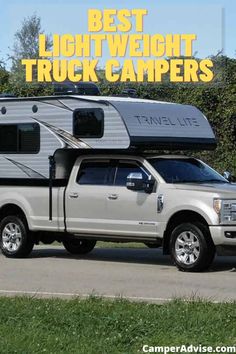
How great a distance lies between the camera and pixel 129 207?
13.2 m

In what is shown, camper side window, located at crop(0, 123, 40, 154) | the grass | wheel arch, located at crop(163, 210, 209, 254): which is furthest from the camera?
camper side window, located at crop(0, 123, 40, 154)

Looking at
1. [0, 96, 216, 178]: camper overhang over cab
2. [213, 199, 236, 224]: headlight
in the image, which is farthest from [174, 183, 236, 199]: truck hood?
[0, 96, 216, 178]: camper overhang over cab

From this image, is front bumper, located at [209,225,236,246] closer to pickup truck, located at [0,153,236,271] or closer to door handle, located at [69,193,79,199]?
pickup truck, located at [0,153,236,271]

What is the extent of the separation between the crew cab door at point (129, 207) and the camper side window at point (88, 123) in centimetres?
68

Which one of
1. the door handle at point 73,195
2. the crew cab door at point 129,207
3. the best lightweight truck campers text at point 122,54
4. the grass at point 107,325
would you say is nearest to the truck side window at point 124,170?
the crew cab door at point 129,207

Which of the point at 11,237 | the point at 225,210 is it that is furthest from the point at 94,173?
the point at 225,210

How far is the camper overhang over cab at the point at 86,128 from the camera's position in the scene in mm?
13258

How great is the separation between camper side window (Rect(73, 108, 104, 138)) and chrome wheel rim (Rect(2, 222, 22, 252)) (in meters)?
2.28

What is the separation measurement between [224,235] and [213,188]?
83 centimetres

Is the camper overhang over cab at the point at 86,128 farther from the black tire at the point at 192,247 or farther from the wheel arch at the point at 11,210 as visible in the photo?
the black tire at the point at 192,247

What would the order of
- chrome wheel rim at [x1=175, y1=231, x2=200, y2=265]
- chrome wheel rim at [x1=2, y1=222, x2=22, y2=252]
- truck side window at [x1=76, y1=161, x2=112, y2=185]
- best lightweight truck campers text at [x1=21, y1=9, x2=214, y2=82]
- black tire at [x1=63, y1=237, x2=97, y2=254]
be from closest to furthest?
chrome wheel rim at [x1=175, y1=231, x2=200, y2=265]
truck side window at [x1=76, y1=161, x2=112, y2=185]
chrome wheel rim at [x1=2, y1=222, x2=22, y2=252]
black tire at [x1=63, y1=237, x2=97, y2=254]
best lightweight truck campers text at [x1=21, y1=9, x2=214, y2=82]

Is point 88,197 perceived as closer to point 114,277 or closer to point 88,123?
point 88,123

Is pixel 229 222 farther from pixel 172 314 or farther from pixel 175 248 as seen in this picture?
pixel 172 314

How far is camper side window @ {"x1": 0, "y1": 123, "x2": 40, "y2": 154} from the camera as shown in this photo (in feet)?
47.8
